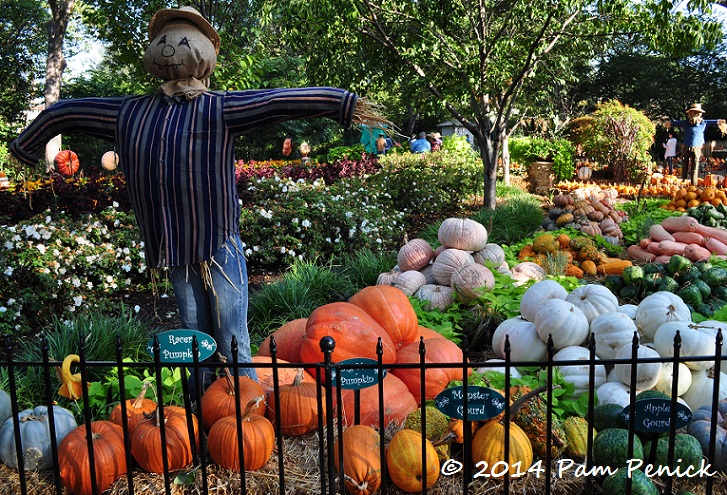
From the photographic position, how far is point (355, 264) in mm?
6180

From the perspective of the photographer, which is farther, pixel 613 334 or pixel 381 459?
pixel 613 334

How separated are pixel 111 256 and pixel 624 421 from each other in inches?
192

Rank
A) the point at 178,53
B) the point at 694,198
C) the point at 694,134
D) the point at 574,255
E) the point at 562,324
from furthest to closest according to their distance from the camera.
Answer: the point at 694,134 < the point at 694,198 < the point at 574,255 < the point at 562,324 < the point at 178,53

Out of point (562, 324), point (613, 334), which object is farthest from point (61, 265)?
point (613, 334)

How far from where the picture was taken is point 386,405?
289 centimetres

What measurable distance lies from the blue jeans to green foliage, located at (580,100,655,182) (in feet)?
41.8

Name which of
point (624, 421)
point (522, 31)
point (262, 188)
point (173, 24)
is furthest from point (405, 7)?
point (624, 421)

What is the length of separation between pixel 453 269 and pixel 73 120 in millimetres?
3108

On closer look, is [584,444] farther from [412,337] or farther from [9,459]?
[9,459]

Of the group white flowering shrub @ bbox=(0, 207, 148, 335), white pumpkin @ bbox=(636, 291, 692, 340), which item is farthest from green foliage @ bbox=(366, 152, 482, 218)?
white pumpkin @ bbox=(636, 291, 692, 340)

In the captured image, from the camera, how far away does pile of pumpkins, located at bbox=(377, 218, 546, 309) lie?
15.3 ft

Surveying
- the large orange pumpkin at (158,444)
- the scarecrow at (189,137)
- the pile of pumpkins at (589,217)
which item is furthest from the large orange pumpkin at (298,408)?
the pile of pumpkins at (589,217)

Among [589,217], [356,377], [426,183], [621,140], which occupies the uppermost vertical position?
[621,140]

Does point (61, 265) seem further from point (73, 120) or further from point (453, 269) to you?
point (453, 269)
